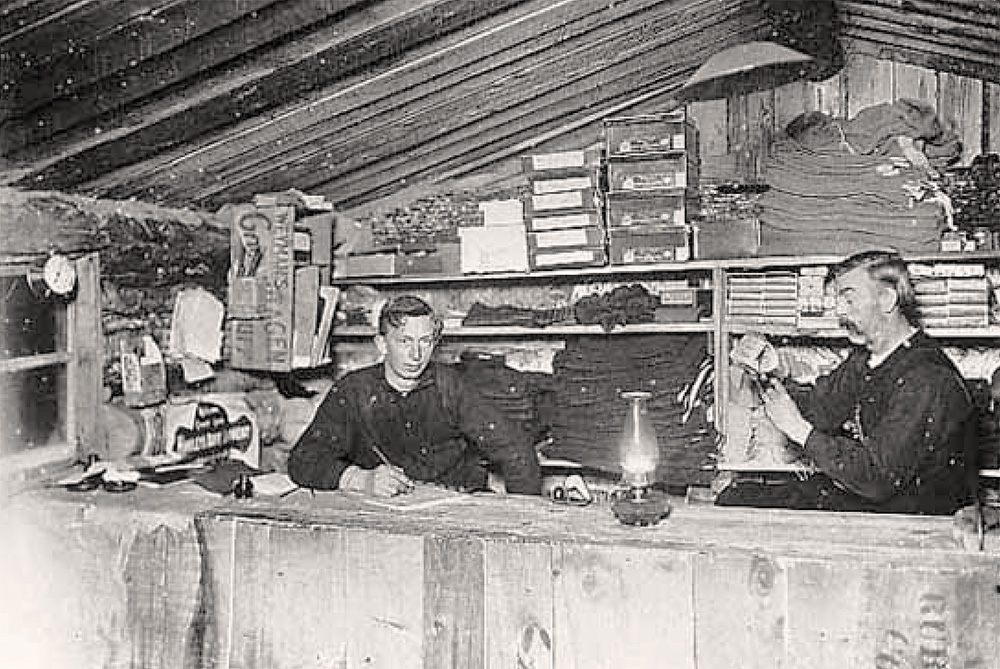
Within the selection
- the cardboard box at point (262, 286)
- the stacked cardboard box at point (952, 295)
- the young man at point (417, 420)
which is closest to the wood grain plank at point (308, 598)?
the young man at point (417, 420)

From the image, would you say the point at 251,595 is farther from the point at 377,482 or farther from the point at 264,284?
the point at 264,284

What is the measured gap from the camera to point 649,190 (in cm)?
486

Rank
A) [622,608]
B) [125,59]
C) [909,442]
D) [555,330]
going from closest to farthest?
[622,608], [125,59], [909,442], [555,330]

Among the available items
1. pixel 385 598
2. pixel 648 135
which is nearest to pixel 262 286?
pixel 648 135

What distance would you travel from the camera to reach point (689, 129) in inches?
198

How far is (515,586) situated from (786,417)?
1.34 m

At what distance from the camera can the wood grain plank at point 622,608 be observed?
7.50 feet

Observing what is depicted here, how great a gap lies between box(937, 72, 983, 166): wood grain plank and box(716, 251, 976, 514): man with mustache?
1.55 metres

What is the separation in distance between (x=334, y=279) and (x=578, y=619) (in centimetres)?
338

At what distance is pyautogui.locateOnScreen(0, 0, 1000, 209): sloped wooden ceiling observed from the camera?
8.75ft

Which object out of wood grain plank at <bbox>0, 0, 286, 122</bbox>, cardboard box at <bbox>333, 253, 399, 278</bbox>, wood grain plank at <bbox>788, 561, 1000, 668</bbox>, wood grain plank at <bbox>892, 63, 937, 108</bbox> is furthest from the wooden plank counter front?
wood grain plank at <bbox>892, 63, 937, 108</bbox>

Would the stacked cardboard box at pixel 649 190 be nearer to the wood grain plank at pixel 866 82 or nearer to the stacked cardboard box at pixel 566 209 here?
the stacked cardboard box at pixel 566 209

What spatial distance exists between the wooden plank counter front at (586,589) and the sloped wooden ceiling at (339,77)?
119cm

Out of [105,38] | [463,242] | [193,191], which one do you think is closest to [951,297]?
[463,242]
